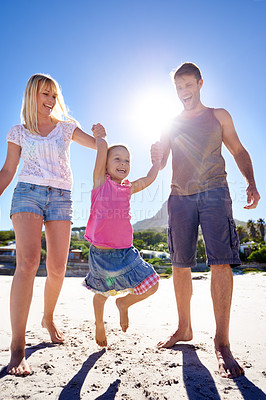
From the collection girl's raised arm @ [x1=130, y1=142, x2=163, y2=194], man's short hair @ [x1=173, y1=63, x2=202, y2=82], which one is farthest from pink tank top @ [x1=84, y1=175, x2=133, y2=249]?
man's short hair @ [x1=173, y1=63, x2=202, y2=82]

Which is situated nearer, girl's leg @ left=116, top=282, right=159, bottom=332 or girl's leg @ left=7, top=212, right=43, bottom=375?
girl's leg @ left=7, top=212, right=43, bottom=375

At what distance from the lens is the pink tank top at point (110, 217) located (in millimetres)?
2549

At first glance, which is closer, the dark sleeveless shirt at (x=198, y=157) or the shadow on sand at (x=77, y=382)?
the shadow on sand at (x=77, y=382)

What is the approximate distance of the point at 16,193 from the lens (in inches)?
97.2

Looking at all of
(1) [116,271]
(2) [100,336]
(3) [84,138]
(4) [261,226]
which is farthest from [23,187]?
(4) [261,226]

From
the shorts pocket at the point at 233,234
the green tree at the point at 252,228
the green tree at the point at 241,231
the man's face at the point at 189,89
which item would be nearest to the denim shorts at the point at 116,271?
the shorts pocket at the point at 233,234

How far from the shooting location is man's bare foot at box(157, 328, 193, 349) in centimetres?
258

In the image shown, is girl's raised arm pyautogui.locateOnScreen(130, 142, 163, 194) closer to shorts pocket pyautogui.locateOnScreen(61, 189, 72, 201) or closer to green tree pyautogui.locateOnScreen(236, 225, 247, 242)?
shorts pocket pyautogui.locateOnScreen(61, 189, 72, 201)

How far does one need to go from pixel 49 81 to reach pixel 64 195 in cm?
112

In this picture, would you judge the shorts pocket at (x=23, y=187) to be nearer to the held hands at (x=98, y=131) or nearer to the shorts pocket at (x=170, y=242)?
the held hands at (x=98, y=131)

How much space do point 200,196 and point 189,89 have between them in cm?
118

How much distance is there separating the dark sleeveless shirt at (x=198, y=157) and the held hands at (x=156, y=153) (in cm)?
14

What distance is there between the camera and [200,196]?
274 centimetres

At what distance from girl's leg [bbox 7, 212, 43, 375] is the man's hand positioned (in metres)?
1.91
